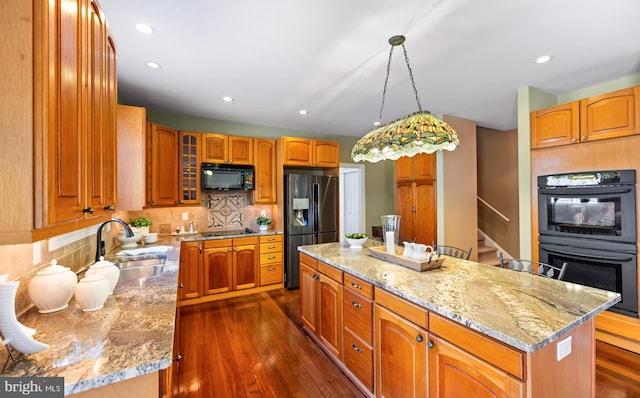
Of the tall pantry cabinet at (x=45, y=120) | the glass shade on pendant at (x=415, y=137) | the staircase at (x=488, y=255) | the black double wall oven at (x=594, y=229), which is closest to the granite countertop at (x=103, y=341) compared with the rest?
the tall pantry cabinet at (x=45, y=120)

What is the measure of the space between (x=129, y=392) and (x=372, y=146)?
205cm

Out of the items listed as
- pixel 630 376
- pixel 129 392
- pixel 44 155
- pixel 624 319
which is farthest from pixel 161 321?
pixel 624 319

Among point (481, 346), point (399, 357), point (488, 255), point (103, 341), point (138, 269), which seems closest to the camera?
point (103, 341)

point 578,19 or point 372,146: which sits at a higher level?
point 578,19

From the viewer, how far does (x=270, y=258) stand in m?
4.03

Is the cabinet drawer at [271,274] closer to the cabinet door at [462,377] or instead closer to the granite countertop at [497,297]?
the granite countertop at [497,297]

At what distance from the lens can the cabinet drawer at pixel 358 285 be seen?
1769mm

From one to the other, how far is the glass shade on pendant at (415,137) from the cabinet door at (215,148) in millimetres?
2556

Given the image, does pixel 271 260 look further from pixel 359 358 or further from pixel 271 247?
pixel 359 358

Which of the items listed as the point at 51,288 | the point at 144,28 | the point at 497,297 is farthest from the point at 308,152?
the point at 51,288

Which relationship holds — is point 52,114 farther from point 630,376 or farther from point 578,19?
point 630,376

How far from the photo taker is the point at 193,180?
3.78 metres

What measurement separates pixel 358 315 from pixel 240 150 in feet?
10.1

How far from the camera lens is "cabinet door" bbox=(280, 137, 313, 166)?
13.5 ft
